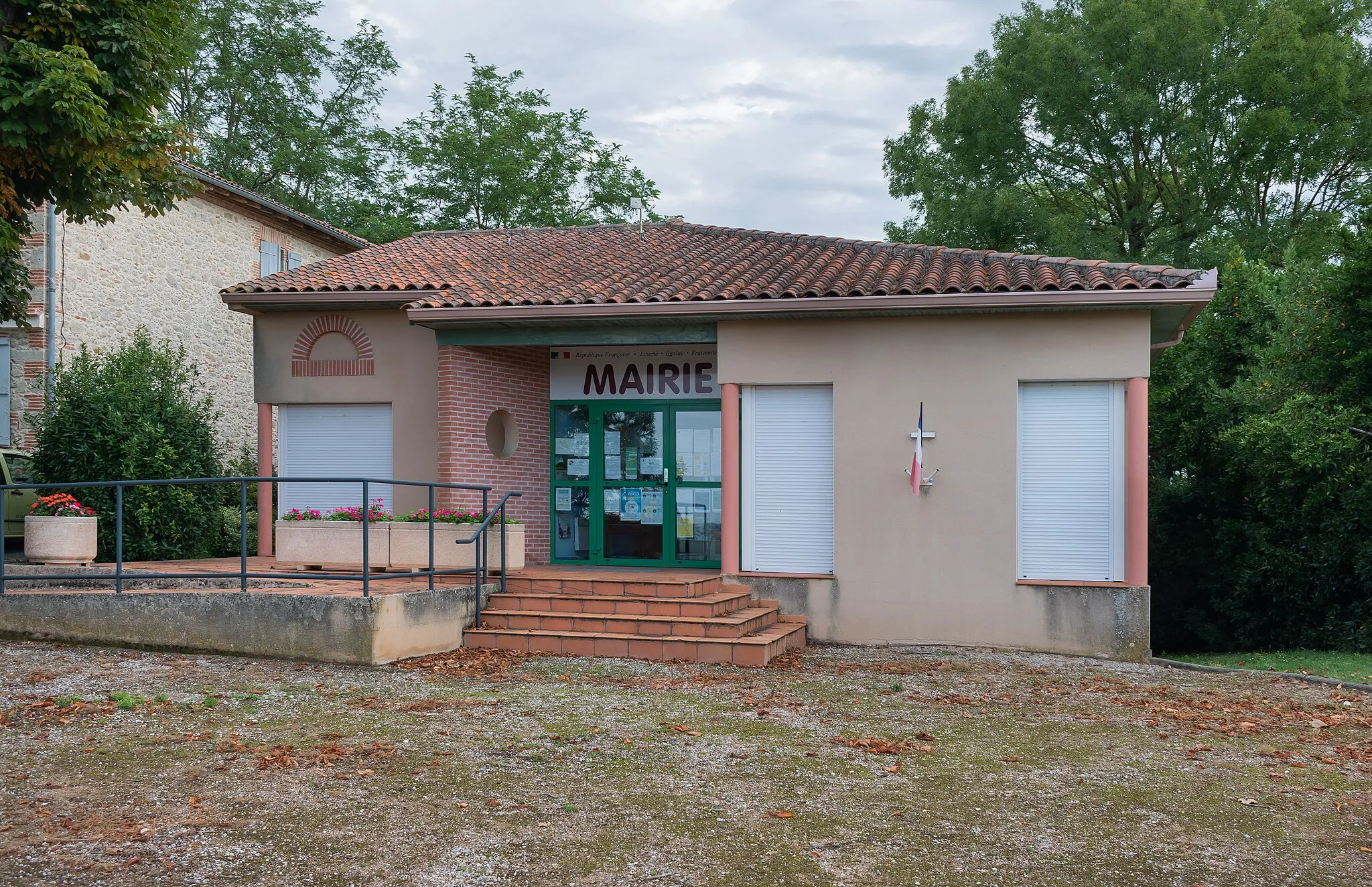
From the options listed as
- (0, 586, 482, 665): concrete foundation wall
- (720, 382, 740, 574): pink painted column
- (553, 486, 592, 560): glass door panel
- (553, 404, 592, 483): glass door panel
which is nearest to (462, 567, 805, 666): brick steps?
(720, 382, 740, 574): pink painted column

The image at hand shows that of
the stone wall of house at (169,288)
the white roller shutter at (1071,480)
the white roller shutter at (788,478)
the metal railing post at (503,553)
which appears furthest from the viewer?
the stone wall of house at (169,288)

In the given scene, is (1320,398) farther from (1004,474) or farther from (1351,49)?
(1351,49)

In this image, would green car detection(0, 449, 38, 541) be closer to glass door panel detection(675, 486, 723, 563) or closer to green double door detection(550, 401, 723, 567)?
green double door detection(550, 401, 723, 567)

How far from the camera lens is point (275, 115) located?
30.4 meters

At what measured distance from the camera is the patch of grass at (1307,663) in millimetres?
10320

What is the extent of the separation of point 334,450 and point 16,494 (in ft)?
13.0

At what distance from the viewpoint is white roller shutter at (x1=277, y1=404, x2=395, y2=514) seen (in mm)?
13539

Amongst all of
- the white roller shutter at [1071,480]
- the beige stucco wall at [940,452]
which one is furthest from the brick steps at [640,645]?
the white roller shutter at [1071,480]

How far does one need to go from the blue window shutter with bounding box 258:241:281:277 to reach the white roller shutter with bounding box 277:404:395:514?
26.6 ft

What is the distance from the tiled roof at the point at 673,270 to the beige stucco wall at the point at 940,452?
436 mm

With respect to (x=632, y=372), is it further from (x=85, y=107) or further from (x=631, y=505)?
(x=85, y=107)

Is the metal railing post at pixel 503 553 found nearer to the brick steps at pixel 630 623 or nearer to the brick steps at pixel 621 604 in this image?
the brick steps at pixel 621 604

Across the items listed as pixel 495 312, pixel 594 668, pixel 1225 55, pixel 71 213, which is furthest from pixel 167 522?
pixel 1225 55

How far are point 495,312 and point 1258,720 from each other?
8.02 m
